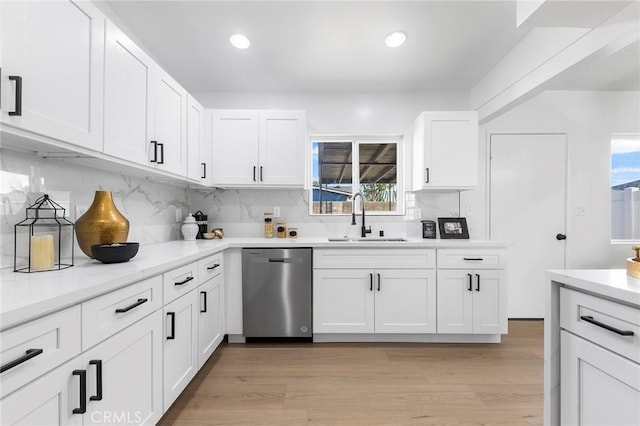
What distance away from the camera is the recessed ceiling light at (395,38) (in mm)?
2334

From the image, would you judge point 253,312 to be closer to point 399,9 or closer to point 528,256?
point 399,9

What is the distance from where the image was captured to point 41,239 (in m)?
1.28

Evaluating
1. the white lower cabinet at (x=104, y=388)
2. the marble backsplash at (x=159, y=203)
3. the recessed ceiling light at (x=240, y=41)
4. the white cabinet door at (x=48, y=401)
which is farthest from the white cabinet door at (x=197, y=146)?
the white cabinet door at (x=48, y=401)

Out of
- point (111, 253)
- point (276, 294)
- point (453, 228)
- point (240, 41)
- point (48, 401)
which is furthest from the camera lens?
point (453, 228)

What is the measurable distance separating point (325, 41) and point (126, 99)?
160 cm

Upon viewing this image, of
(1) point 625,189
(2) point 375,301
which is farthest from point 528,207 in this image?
(2) point 375,301

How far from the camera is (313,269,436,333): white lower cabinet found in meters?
2.66

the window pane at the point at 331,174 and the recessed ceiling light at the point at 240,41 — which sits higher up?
the recessed ceiling light at the point at 240,41

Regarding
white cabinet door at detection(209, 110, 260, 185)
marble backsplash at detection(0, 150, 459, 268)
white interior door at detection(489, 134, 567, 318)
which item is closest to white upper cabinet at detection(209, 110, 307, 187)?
white cabinet door at detection(209, 110, 260, 185)

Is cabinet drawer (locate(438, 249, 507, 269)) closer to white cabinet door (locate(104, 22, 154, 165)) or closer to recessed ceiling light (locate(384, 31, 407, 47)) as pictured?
recessed ceiling light (locate(384, 31, 407, 47))

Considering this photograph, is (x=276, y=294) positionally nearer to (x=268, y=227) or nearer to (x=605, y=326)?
(x=268, y=227)

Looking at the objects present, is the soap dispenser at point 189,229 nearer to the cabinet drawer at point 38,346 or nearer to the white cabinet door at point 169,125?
the white cabinet door at point 169,125

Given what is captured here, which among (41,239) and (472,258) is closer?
(41,239)

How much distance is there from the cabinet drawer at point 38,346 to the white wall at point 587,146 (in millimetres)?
4079
